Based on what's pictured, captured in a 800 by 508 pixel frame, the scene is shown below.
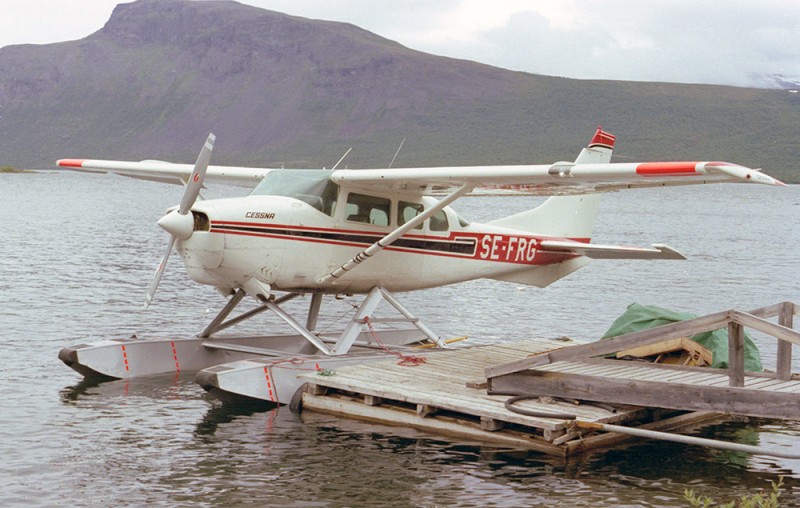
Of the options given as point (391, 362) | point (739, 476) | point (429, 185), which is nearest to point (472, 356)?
point (391, 362)

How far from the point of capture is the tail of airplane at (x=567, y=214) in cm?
1505

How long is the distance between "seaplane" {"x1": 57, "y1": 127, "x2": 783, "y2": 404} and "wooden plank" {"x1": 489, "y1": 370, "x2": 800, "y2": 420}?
191cm

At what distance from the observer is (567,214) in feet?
50.4

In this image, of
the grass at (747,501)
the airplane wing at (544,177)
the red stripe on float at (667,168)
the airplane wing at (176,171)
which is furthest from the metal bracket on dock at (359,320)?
the grass at (747,501)

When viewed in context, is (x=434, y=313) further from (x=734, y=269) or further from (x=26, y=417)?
(x=734, y=269)

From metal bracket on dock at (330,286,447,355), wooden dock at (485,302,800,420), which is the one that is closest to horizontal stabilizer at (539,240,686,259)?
metal bracket on dock at (330,286,447,355)

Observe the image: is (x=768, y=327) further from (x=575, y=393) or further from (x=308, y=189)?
(x=308, y=189)

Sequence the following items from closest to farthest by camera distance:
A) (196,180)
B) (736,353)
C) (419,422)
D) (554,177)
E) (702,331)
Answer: (702,331)
(736,353)
(419,422)
(196,180)
(554,177)

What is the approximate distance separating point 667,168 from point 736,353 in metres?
1.89

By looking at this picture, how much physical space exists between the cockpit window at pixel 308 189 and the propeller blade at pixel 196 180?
50.7 inches

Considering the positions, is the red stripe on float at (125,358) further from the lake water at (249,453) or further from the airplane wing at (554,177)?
the airplane wing at (554,177)

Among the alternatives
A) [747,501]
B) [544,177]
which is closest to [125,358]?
[544,177]

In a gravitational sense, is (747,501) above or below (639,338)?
below

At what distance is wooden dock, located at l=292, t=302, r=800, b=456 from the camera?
30.9ft
